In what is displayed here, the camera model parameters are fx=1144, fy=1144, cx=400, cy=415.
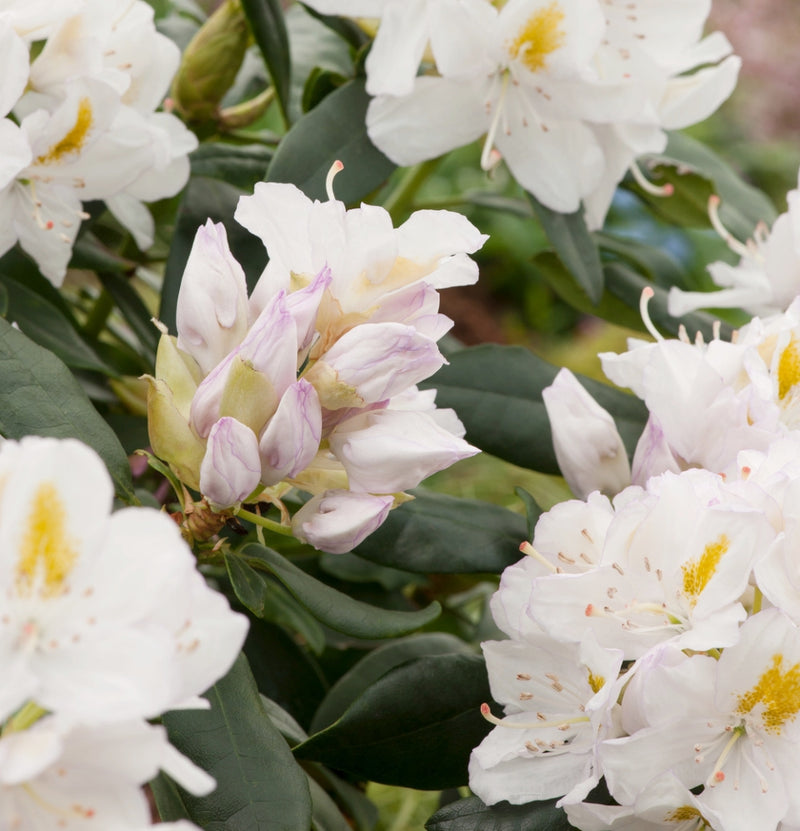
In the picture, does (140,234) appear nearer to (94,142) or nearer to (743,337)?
(94,142)

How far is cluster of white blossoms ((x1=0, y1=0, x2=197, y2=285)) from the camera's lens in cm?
57

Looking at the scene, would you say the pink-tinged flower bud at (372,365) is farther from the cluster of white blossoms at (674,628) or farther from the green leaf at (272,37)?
the green leaf at (272,37)

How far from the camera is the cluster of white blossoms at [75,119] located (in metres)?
0.57

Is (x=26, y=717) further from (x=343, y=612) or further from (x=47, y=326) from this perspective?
(x=47, y=326)

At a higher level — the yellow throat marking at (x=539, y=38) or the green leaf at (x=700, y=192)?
the yellow throat marking at (x=539, y=38)

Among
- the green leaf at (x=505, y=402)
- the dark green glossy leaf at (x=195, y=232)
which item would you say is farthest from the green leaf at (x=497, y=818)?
the dark green glossy leaf at (x=195, y=232)

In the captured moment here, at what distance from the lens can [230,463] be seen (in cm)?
47

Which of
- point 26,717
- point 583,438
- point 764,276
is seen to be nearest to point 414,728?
point 583,438

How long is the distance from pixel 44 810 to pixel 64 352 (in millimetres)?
410

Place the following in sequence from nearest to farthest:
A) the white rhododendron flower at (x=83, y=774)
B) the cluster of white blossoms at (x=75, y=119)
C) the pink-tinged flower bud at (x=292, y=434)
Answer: the white rhododendron flower at (x=83, y=774)
the pink-tinged flower bud at (x=292, y=434)
the cluster of white blossoms at (x=75, y=119)

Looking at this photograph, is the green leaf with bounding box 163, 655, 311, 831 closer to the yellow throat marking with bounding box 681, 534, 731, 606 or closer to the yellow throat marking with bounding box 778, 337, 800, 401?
the yellow throat marking with bounding box 681, 534, 731, 606

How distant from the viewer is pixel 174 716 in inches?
19.4

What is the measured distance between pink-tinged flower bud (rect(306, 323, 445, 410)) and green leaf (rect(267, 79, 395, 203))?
249mm

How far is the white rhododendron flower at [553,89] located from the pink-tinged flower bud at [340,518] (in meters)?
0.32
